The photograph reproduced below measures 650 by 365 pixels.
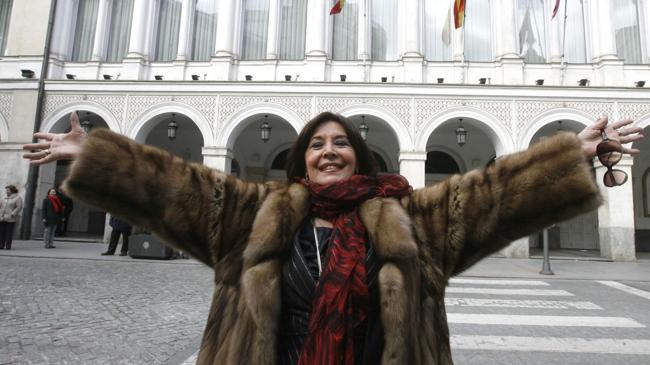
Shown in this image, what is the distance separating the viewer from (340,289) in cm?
147

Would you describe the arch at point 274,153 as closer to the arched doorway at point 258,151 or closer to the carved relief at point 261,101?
the arched doorway at point 258,151

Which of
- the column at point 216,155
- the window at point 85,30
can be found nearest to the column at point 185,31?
the window at point 85,30

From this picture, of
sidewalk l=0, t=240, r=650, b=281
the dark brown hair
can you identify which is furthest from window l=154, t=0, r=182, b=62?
the dark brown hair

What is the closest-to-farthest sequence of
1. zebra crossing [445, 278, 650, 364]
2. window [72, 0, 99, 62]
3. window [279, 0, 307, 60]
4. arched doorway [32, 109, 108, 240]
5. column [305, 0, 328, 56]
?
1. zebra crossing [445, 278, 650, 364]
2. arched doorway [32, 109, 108, 240]
3. column [305, 0, 328, 56]
4. window [279, 0, 307, 60]
5. window [72, 0, 99, 62]

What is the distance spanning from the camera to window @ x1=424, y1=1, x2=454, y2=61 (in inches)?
627

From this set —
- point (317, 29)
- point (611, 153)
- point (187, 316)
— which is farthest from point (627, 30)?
point (187, 316)

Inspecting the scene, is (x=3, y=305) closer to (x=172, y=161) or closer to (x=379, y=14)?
(x=172, y=161)

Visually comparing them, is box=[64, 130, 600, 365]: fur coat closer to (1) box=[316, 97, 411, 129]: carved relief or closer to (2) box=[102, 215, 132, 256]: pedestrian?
(2) box=[102, 215, 132, 256]: pedestrian

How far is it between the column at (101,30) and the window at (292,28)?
7385 mm

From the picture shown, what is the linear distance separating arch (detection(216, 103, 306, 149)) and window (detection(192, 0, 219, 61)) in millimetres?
3652

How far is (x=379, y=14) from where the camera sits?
53.5 ft

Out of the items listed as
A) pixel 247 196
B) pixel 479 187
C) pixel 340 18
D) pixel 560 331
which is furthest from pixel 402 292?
pixel 340 18

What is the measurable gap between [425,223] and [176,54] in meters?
17.2

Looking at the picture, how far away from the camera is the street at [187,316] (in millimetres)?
3957
